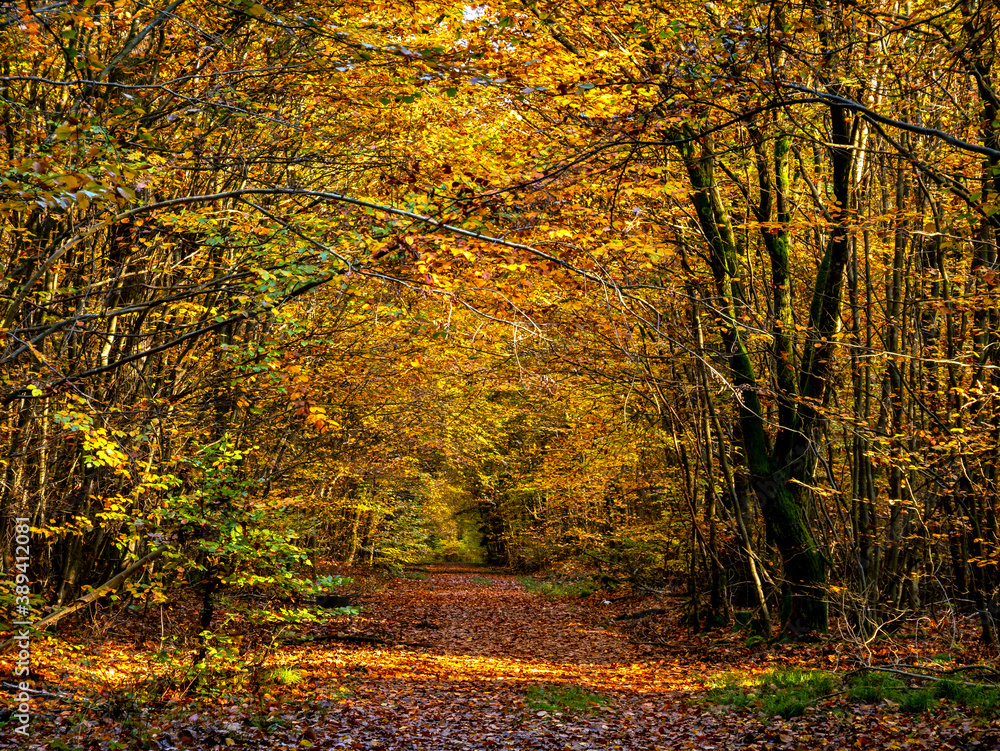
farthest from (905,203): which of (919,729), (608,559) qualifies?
(608,559)

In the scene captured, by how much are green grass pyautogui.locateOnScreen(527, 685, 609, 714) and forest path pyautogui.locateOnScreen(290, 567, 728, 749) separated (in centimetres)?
7

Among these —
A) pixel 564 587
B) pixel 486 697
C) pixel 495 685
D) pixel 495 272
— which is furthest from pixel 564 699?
pixel 564 587

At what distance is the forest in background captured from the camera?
489 cm

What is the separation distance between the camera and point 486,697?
28.2ft

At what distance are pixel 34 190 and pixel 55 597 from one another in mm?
8110

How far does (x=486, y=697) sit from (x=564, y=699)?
936 mm

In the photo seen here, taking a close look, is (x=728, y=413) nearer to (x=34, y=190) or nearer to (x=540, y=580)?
(x=34, y=190)

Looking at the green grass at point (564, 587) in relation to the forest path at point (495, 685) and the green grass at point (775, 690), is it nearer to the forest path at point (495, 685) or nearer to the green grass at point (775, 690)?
the forest path at point (495, 685)

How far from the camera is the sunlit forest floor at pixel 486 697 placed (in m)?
6.19

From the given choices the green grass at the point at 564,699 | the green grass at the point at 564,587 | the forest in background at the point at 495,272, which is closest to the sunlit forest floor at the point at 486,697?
the green grass at the point at 564,699

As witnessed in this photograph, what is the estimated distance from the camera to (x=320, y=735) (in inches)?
262

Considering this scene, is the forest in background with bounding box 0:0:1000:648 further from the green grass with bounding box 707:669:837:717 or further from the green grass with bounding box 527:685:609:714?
the green grass with bounding box 527:685:609:714

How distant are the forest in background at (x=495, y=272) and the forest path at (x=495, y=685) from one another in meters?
1.82

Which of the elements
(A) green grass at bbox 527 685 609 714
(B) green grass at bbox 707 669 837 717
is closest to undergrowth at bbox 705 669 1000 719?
(B) green grass at bbox 707 669 837 717
